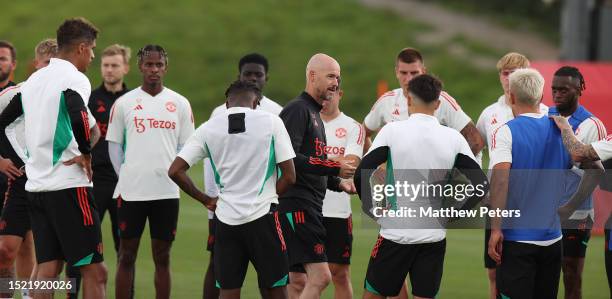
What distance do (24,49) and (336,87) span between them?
3266cm

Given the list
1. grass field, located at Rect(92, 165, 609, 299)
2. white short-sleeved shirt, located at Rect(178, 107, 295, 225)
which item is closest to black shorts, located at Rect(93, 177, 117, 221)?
grass field, located at Rect(92, 165, 609, 299)

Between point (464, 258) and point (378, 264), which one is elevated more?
point (378, 264)

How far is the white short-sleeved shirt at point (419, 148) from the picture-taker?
762 cm

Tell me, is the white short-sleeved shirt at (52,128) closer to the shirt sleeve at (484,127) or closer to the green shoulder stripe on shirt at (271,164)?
the green shoulder stripe on shirt at (271,164)

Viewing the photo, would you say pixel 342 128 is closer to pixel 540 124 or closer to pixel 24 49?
pixel 540 124

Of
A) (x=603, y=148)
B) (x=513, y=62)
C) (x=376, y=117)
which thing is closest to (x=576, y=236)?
(x=603, y=148)

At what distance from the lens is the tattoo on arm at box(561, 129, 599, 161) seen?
783 cm

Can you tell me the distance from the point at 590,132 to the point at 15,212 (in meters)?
5.06

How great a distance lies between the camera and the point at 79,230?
841 cm

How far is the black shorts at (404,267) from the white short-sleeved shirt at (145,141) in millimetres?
2799

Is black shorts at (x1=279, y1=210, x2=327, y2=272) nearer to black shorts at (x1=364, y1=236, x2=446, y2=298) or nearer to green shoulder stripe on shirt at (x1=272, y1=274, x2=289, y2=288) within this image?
green shoulder stripe on shirt at (x1=272, y1=274, x2=289, y2=288)

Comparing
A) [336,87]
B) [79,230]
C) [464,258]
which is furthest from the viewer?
[464,258]

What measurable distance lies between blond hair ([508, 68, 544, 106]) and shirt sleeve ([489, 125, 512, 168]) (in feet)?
0.81

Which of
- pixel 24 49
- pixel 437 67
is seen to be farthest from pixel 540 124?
pixel 24 49
